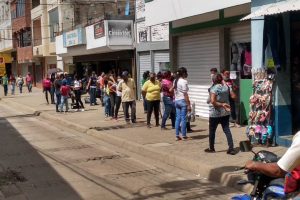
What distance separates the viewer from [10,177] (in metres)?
9.16

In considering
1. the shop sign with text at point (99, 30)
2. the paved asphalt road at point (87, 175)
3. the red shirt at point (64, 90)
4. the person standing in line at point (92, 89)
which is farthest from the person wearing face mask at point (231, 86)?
the shop sign with text at point (99, 30)

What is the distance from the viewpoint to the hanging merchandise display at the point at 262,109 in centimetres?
1076

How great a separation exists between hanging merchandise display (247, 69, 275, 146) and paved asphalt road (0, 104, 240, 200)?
225 cm

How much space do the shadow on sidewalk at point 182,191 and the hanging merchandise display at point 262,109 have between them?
109 inches

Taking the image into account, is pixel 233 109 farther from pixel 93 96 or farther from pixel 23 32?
pixel 23 32

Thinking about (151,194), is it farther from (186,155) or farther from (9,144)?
(9,144)

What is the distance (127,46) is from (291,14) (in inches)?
629

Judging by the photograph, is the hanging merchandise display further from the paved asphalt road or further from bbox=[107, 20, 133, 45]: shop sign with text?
bbox=[107, 20, 133, 45]: shop sign with text

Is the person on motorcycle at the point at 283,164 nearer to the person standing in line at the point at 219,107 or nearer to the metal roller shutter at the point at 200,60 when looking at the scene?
the person standing in line at the point at 219,107

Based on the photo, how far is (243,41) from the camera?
14.3 meters

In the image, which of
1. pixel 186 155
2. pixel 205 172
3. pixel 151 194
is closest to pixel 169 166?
pixel 186 155

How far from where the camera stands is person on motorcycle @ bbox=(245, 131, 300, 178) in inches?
163

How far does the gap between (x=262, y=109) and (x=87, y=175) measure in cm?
398

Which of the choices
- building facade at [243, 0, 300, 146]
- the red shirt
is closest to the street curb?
building facade at [243, 0, 300, 146]
